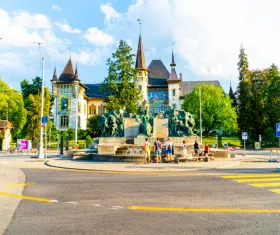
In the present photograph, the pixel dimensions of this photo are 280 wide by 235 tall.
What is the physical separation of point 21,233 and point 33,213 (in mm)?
1415

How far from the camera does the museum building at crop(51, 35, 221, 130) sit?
7881 centimetres

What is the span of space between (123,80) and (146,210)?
41980 millimetres

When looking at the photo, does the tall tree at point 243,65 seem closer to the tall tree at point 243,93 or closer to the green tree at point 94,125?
the tall tree at point 243,93

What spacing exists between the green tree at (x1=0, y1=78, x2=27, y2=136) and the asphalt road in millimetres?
54095

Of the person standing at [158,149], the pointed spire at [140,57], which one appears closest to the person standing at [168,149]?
the person standing at [158,149]

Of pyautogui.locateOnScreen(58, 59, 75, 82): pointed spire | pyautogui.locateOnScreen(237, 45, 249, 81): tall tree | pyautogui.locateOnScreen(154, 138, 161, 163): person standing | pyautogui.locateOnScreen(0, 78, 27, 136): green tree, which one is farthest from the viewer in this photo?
pyautogui.locateOnScreen(58, 59, 75, 82): pointed spire

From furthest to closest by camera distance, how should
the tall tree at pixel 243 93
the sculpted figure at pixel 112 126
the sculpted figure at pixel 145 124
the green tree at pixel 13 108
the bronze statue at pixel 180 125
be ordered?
the green tree at pixel 13 108 → the tall tree at pixel 243 93 → the sculpted figure at pixel 112 126 → the bronze statue at pixel 180 125 → the sculpted figure at pixel 145 124

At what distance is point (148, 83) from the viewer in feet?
287

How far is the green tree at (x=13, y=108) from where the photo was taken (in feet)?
189

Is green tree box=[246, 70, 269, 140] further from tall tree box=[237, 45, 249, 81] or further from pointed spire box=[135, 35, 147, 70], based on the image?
pointed spire box=[135, 35, 147, 70]

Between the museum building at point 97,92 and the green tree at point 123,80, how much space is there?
23379mm

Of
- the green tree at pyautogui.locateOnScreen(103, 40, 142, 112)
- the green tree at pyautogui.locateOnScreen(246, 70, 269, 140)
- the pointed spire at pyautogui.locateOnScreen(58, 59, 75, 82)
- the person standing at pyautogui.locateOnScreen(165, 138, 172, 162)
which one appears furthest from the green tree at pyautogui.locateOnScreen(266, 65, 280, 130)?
the pointed spire at pyautogui.locateOnScreen(58, 59, 75, 82)

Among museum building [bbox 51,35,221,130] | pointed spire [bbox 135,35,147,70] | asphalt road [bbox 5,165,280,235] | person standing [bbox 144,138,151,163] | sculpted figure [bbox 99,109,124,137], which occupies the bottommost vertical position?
asphalt road [bbox 5,165,280,235]

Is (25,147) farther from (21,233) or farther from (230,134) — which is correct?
(230,134)
